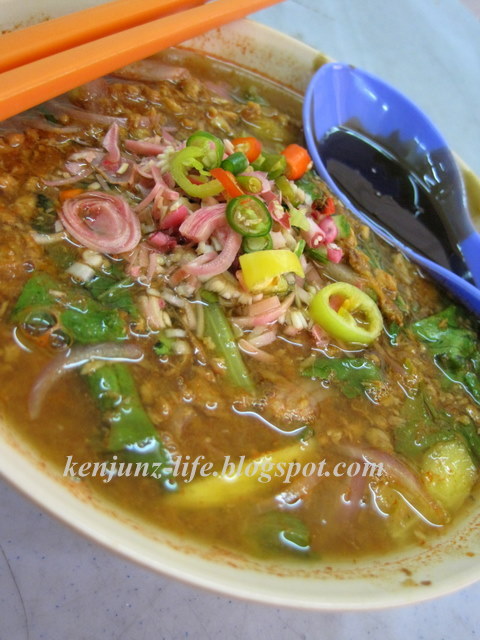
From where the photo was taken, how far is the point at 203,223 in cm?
171

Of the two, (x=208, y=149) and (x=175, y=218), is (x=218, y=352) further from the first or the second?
(x=208, y=149)

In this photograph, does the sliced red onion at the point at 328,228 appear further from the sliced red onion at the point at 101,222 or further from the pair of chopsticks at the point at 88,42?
the pair of chopsticks at the point at 88,42

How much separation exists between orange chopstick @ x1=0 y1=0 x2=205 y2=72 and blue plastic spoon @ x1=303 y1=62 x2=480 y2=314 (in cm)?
79

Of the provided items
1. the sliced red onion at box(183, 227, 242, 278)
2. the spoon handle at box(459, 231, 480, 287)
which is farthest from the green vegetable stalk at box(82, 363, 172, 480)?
the spoon handle at box(459, 231, 480, 287)

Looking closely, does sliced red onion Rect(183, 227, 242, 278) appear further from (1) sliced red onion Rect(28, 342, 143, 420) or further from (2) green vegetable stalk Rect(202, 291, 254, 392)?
(1) sliced red onion Rect(28, 342, 143, 420)

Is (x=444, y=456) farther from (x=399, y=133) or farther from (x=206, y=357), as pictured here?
(x=399, y=133)

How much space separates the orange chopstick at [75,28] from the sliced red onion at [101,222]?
0.46 metres

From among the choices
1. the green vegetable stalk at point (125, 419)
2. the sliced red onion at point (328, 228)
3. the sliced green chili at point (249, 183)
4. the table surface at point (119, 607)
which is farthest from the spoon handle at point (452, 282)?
the green vegetable stalk at point (125, 419)

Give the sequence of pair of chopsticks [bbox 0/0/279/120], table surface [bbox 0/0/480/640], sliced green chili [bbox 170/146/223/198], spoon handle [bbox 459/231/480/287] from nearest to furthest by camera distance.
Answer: table surface [bbox 0/0/480/640] → pair of chopsticks [bbox 0/0/279/120] → sliced green chili [bbox 170/146/223/198] → spoon handle [bbox 459/231/480/287]

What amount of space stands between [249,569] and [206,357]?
0.60 meters

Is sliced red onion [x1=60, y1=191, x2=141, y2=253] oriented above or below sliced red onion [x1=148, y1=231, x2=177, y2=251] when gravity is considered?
below

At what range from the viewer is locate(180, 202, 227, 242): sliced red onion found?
170 centimetres

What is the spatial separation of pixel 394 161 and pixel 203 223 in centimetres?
139

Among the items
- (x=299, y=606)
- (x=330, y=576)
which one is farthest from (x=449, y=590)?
(x=299, y=606)
